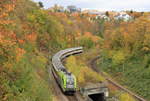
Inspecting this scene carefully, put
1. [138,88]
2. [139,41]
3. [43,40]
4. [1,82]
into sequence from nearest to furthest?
[1,82]
[138,88]
[139,41]
[43,40]

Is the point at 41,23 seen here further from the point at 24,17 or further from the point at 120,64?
the point at 120,64

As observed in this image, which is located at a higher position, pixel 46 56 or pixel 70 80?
pixel 70 80

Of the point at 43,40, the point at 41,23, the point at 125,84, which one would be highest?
the point at 41,23

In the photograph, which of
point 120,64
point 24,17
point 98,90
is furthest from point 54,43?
point 98,90

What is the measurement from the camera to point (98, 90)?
3266 cm

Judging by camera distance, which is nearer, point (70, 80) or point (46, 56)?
point (70, 80)

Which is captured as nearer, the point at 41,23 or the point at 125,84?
the point at 125,84

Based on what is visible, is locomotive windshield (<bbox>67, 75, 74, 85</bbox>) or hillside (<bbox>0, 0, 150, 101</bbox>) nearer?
hillside (<bbox>0, 0, 150, 101</bbox>)

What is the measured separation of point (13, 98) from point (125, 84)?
3277cm

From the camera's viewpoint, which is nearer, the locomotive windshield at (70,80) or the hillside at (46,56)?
the hillside at (46,56)

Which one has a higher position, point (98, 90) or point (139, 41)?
point (139, 41)

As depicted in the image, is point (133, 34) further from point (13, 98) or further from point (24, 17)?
point (13, 98)

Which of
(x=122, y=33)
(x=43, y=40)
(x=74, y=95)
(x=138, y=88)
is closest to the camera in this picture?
Result: (x=74, y=95)

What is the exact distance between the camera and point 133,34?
171 ft
